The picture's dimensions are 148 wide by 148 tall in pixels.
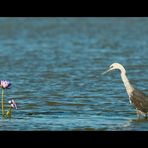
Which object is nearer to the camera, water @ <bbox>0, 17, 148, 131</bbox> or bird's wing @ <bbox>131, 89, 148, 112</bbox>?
water @ <bbox>0, 17, 148, 131</bbox>

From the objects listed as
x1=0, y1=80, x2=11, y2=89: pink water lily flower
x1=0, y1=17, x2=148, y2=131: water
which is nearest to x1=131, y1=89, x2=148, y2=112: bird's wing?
x1=0, y1=17, x2=148, y2=131: water

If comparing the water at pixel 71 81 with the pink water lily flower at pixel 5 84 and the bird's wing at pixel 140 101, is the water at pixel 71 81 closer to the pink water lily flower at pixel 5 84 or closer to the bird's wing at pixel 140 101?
the bird's wing at pixel 140 101

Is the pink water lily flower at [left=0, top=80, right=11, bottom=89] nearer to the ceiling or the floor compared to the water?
nearer to the floor

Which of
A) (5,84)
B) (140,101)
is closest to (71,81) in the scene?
(140,101)

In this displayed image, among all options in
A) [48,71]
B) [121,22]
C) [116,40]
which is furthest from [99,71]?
[121,22]

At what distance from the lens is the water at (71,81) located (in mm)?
11148

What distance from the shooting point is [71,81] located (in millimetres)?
16094

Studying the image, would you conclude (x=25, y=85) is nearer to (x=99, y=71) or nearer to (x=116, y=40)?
(x=99, y=71)

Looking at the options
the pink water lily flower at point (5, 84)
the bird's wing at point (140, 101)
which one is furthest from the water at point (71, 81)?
the pink water lily flower at point (5, 84)

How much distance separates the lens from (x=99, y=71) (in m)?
18.0

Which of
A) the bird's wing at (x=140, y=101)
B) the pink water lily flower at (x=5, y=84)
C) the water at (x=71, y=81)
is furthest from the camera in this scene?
the bird's wing at (x=140, y=101)

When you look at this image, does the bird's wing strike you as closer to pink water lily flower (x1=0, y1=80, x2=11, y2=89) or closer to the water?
the water

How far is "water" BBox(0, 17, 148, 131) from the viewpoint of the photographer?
11.1m

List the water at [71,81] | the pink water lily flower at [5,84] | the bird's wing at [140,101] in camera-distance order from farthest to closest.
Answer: the bird's wing at [140,101] → the water at [71,81] → the pink water lily flower at [5,84]
